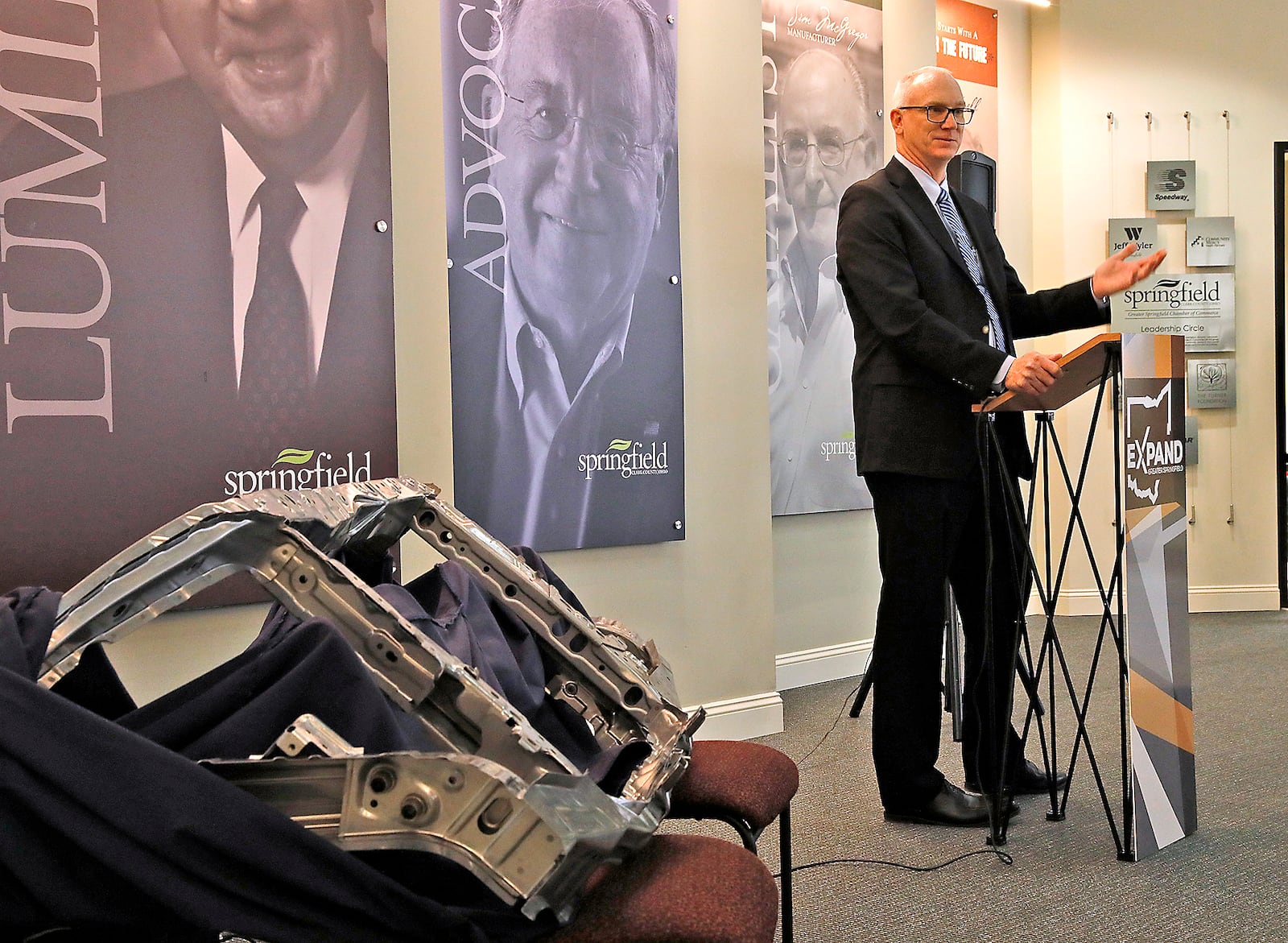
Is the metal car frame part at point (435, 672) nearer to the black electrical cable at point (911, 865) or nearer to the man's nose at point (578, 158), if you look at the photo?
the black electrical cable at point (911, 865)

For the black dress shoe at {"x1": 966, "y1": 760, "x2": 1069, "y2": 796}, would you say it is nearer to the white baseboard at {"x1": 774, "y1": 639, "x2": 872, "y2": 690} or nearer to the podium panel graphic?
the podium panel graphic

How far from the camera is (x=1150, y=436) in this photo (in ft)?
8.82

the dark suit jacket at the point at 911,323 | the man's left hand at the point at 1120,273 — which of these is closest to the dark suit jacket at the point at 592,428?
the dark suit jacket at the point at 911,323

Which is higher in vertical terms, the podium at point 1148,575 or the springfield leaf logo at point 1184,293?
the springfield leaf logo at point 1184,293

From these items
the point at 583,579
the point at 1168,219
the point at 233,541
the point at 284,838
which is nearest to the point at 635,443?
the point at 583,579

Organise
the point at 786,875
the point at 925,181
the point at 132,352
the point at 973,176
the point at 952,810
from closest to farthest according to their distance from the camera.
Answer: the point at 786,875 → the point at 132,352 → the point at 952,810 → the point at 925,181 → the point at 973,176

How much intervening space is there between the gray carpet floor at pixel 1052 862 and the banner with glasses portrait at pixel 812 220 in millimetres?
1455

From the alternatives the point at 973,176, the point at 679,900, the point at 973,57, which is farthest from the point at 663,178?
the point at 973,57

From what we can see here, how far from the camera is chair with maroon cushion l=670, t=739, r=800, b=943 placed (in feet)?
5.05

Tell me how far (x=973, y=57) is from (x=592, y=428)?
4401 mm

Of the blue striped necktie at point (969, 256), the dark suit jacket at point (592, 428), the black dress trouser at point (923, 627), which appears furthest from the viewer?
the dark suit jacket at point (592, 428)

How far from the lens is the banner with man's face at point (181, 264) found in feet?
7.45

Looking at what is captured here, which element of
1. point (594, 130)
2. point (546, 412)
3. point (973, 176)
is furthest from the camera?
point (973, 176)

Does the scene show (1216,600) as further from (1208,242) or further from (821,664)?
(821,664)
